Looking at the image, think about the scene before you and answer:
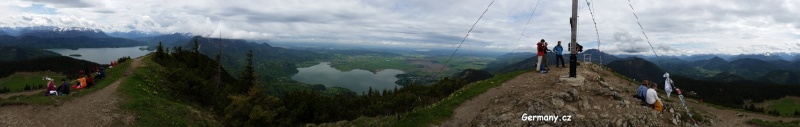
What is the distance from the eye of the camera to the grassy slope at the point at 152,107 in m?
28.2

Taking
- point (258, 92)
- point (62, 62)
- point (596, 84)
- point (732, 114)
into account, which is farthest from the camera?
point (62, 62)

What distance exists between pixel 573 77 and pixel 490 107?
19.2 feet

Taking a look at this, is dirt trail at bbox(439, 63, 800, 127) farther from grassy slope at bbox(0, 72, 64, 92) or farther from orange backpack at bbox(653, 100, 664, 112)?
grassy slope at bbox(0, 72, 64, 92)

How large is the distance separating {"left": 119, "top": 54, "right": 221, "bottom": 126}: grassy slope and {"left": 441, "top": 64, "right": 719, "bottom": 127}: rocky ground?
76.0 feet

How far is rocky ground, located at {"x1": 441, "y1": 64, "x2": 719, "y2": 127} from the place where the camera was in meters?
15.9

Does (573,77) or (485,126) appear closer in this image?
(485,126)

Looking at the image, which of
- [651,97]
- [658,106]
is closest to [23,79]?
[651,97]

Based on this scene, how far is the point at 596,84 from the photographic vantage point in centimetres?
2014

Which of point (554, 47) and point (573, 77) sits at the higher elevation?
point (554, 47)

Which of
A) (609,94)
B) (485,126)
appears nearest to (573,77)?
(609,94)

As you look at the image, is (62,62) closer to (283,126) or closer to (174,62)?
(174,62)

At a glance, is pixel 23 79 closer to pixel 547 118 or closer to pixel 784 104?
pixel 547 118

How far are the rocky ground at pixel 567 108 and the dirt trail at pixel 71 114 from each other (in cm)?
2348

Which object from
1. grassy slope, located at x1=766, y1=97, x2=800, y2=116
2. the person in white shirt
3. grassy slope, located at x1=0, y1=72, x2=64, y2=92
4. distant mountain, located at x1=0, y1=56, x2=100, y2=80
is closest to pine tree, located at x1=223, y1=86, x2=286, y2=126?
the person in white shirt
